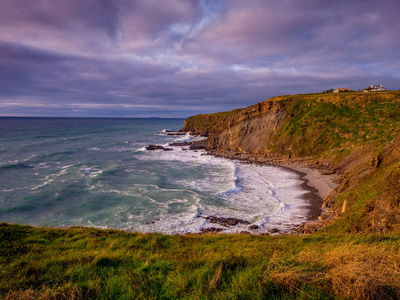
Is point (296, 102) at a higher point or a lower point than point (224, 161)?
higher

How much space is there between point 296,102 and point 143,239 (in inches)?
2072

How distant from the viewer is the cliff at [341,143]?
13.3m

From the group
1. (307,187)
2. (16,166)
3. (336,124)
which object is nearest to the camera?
(307,187)

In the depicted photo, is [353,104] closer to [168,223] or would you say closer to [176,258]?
[168,223]

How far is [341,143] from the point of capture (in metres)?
36.8

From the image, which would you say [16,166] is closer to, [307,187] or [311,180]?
[307,187]

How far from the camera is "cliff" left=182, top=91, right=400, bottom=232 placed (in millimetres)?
13273

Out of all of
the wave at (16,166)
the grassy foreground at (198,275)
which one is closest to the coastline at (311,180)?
the grassy foreground at (198,275)

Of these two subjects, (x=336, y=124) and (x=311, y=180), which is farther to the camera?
(x=336, y=124)

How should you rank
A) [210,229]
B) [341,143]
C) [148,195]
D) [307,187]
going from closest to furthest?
[210,229] < [148,195] < [307,187] < [341,143]

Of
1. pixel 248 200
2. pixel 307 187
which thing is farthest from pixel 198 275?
pixel 307 187

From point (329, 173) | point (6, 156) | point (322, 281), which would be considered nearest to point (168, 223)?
point (322, 281)

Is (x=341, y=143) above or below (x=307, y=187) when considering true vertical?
above

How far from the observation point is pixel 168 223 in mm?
18484
